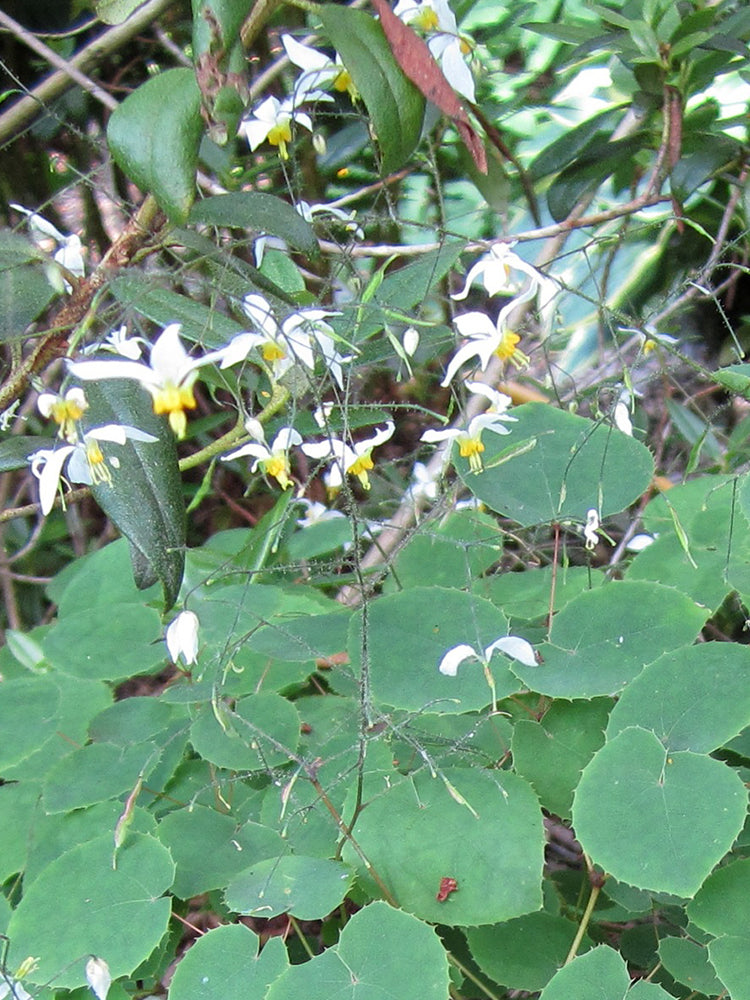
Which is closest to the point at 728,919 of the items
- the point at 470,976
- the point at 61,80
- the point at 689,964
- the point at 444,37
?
the point at 689,964

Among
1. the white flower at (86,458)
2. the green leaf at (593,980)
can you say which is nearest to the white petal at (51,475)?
the white flower at (86,458)

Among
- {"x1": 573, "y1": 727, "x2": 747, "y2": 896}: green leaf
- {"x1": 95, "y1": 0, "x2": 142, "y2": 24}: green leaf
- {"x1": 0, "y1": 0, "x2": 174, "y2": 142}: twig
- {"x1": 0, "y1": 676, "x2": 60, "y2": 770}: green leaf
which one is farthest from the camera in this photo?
{"x1": 0, "y1": 0, "x2": 174, "y2": 142}: twig

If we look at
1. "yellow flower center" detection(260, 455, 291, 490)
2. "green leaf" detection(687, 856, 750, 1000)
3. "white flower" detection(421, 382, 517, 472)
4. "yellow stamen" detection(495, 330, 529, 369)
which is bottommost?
"green leaf" detection(687, 856, 750, 1000)

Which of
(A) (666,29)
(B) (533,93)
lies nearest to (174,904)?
(A) (666,29)

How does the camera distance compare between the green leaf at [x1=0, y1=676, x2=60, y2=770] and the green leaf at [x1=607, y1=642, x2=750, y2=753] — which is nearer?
the green leaf at [x1=607, y1=642, x2=750, y2=753]

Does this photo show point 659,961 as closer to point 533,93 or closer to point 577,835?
point 577,835

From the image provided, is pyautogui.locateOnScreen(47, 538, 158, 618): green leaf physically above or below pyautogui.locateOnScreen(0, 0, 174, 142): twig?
below

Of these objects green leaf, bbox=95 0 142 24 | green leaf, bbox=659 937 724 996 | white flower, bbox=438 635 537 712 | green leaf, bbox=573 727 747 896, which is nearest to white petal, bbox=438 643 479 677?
white flower, bbox=438 635 537 712

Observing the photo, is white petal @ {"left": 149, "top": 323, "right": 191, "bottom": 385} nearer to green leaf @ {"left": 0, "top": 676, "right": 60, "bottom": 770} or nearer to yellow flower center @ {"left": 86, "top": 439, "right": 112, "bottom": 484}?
yellow flower center @ {"left": 86, "top": 439, "right": 112, "bottom": 484}
